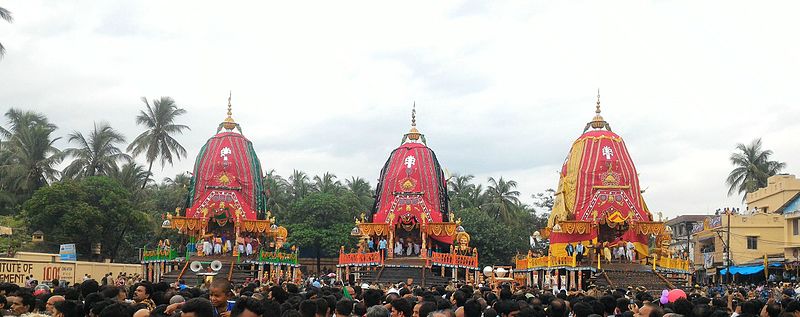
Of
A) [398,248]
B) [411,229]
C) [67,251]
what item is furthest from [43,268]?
[411,229]

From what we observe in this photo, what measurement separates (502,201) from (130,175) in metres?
28.1

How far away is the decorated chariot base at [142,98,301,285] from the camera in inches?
1655

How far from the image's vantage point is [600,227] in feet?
144

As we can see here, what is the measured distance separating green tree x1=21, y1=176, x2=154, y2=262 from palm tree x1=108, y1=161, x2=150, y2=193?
264 inches

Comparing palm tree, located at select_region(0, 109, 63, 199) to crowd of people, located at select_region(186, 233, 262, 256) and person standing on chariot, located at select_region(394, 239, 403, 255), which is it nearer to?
crowd of people, located at select_region(186, 233, 262, 256)

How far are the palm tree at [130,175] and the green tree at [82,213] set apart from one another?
670cm

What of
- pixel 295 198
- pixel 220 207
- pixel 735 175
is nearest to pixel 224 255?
pixel 220 207

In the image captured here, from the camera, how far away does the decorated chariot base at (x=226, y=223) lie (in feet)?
138

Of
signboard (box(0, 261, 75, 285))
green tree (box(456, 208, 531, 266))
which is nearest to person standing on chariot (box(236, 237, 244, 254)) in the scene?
signboard (box(0, 261, 75, 285))

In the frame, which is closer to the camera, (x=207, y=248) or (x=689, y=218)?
(x=207, y=248)

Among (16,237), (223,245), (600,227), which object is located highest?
(600,227)

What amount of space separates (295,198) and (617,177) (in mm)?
34325

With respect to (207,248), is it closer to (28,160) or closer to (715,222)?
(28,160)

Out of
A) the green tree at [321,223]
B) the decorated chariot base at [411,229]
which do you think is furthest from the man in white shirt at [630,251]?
the green tree at [321,223]
